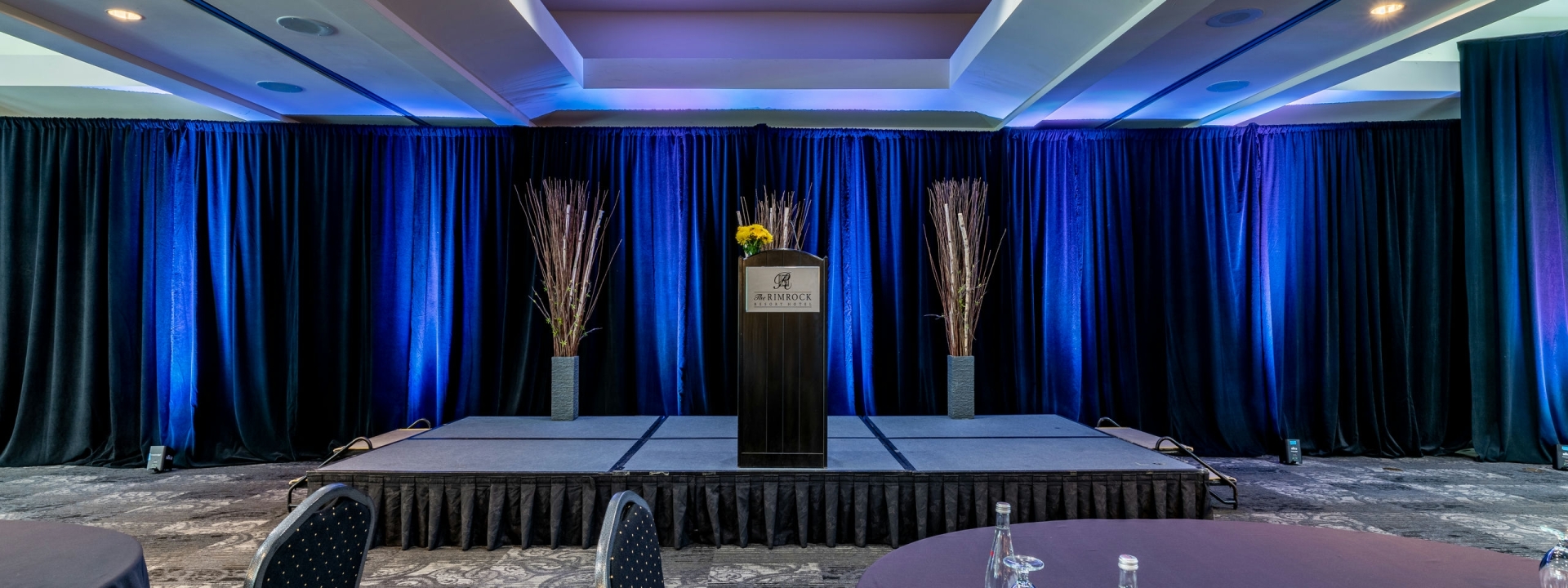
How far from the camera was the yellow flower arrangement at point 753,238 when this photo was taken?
3.63 meters

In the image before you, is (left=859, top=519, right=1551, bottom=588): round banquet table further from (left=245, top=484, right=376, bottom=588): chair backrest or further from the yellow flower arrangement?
the yellow flower arrangement

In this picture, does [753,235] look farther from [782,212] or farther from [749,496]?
[782,212]

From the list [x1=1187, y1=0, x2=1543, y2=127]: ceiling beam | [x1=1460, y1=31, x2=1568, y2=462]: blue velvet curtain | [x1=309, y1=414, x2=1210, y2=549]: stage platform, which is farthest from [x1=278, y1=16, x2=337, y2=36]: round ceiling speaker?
[x1=1460, y1=31, x2=1568, y2=462]: blue velvet curtain

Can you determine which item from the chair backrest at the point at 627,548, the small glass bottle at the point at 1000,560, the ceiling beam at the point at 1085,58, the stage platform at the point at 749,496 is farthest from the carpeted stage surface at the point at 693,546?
the ceiling beam at the point at 1085,58

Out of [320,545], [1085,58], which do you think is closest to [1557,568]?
[320,545]

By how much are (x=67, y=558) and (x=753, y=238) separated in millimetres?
2527

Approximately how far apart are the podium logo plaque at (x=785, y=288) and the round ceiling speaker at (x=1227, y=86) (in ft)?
9.08

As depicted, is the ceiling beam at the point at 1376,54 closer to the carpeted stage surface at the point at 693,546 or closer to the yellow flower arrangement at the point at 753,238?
the carpeted stage surface at the point at 693,546

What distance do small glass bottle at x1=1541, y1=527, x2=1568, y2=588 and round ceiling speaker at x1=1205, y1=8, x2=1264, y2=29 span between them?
2883mm

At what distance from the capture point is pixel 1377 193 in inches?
220

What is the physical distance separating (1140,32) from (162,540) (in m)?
4.91

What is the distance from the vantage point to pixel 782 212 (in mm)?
5281

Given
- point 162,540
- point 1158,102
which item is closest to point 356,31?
point 162,540

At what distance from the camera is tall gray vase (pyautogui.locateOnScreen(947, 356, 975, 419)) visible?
5.00 m
